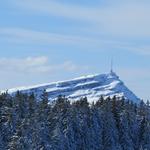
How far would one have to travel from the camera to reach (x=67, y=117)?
11250cm

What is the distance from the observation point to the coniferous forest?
311ft

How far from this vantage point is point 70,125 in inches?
4377

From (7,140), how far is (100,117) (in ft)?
106

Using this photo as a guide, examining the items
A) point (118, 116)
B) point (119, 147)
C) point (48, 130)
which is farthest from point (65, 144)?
point (118, 116)

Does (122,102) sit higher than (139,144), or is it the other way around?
(122,102)

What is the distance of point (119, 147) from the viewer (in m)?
124

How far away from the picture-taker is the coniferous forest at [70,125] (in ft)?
311

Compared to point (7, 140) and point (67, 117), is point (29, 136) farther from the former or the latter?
point (67, 117)

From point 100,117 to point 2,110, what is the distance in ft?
80.4

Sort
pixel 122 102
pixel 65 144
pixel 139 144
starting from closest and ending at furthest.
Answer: pixel 65 144 < pixel 139 144 < pixel 122 102

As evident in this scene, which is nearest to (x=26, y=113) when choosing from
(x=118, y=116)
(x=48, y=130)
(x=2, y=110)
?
(x=2, y=110)

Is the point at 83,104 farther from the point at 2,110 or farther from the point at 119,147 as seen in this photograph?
the point at 2,110

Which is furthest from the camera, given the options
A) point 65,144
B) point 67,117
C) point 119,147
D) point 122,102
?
point 122,102

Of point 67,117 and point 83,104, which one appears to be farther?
point 83,104
